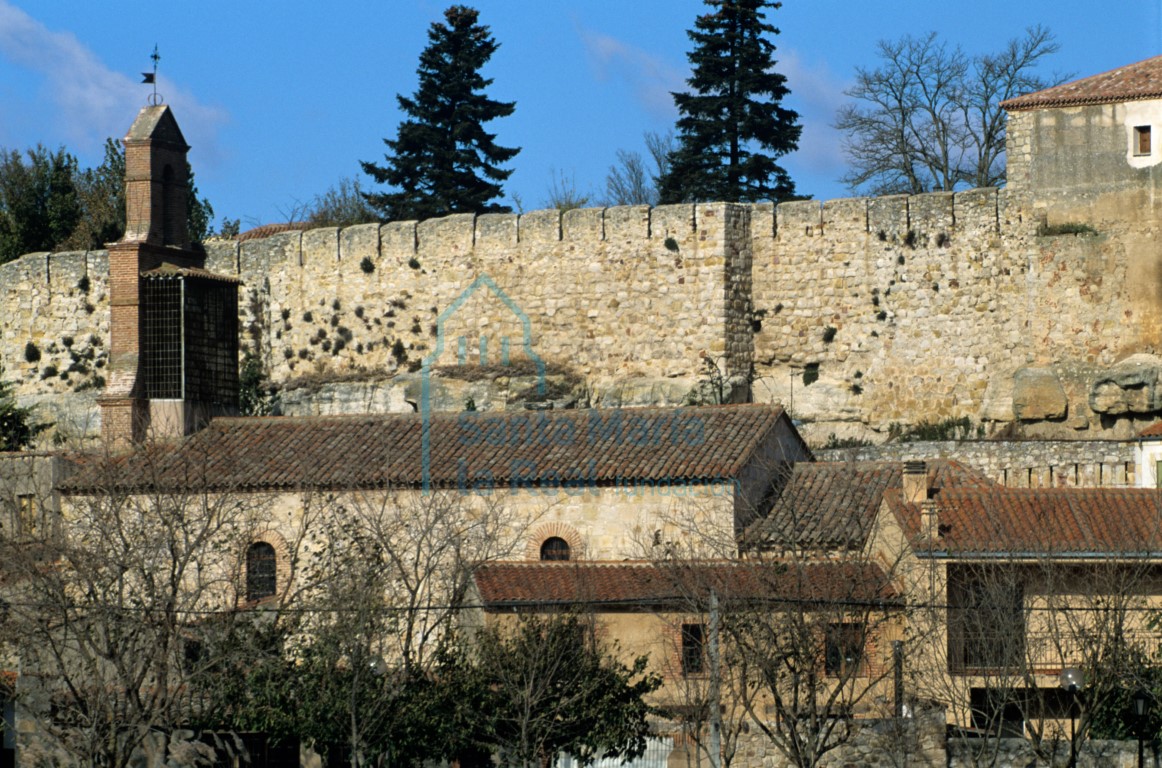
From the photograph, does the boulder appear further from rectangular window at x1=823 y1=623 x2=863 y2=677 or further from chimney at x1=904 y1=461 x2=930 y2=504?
rectangular window at x1=823 y1=623 x2=863 y2=677

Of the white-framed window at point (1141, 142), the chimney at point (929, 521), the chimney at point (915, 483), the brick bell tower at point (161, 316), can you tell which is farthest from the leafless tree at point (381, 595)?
the white-framed window at point (1141, 142)

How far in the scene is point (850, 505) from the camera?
3872 cm

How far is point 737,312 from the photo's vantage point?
168 feet

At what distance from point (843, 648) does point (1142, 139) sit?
18052mm

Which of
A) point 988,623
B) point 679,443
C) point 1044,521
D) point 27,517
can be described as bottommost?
point 988,623

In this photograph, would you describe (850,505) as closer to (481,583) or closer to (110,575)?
(481,583)

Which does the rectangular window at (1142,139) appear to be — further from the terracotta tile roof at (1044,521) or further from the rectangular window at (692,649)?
the rectangular window at (692,649)

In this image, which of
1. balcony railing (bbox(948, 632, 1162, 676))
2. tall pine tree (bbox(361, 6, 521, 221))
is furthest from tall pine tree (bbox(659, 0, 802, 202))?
balcony railing (bbox(948, 632, 1162, 676))

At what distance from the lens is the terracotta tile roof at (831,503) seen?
37469 mm

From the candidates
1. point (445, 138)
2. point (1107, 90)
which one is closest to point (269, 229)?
point (445, 138)

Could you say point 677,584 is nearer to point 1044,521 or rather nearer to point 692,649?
point 692,649

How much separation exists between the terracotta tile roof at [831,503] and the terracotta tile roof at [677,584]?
893 mm

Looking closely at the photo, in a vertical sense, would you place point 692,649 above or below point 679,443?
below

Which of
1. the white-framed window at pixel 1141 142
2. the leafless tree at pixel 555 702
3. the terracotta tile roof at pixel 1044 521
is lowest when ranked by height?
the leafless tree at pixel 555 702
